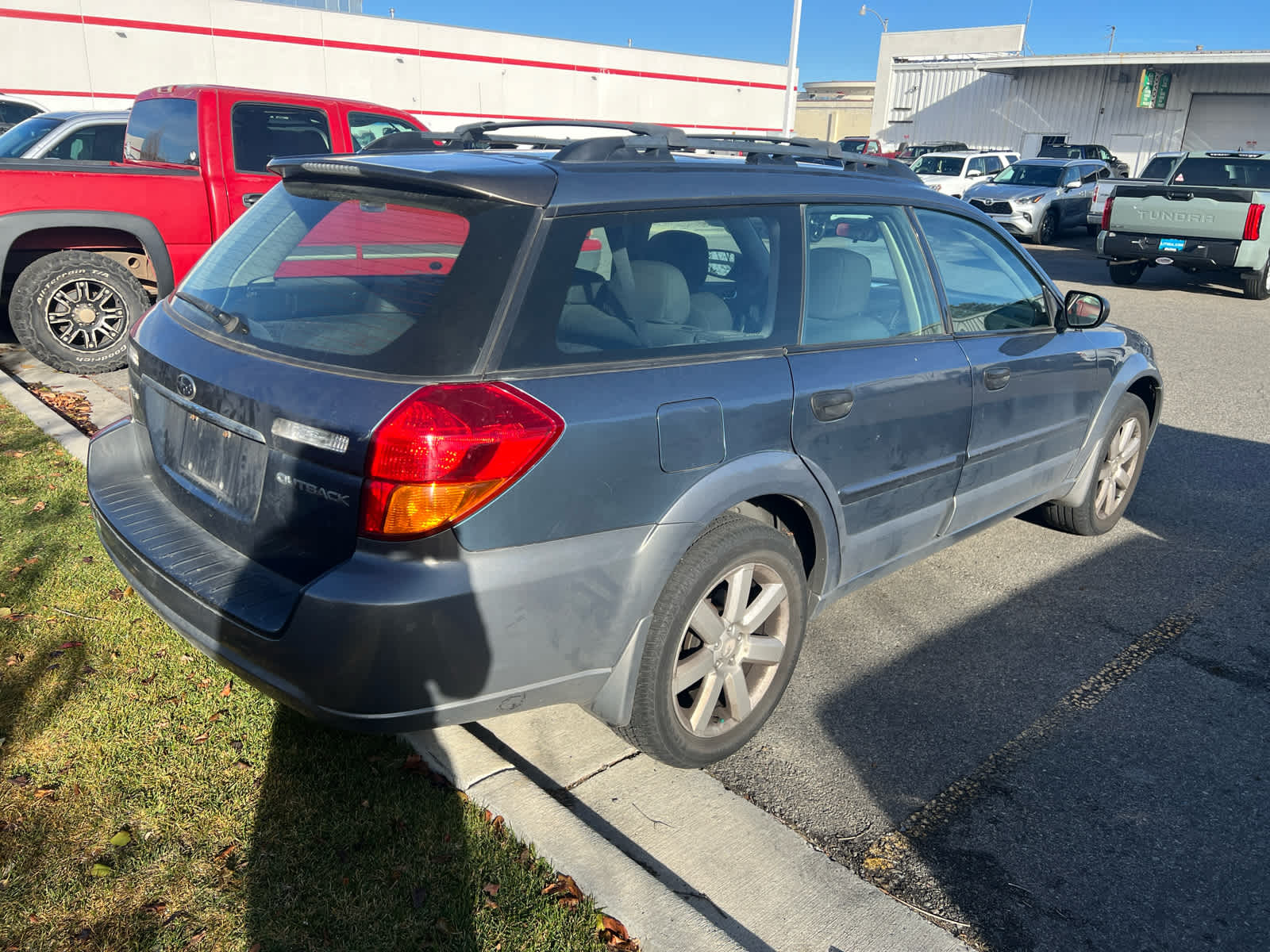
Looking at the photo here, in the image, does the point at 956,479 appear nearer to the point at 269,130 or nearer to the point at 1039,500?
the point at 1039,500

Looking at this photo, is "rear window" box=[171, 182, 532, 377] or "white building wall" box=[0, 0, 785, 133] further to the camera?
"white building wall" box=[0, 0, 785, 133]

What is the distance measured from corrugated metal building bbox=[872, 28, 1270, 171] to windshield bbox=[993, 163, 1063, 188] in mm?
13453

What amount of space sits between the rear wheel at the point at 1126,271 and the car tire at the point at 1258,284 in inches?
58.4

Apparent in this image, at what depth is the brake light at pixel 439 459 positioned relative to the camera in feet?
7.33

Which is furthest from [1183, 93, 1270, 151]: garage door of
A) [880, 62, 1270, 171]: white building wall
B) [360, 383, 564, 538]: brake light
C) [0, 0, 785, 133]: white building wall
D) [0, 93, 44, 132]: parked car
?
[360, 383, 564, 538]: brake light

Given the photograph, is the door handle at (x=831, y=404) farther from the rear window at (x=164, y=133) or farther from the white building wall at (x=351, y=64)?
the white building wall at (x=351, y=64)

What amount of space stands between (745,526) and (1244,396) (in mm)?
7328

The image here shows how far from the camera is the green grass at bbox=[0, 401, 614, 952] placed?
233 centimetres

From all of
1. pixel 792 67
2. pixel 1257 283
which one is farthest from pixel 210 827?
pixel 792 67

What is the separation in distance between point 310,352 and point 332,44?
2912 centimetres

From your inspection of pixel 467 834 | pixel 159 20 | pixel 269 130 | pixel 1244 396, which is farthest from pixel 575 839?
pixel 159 20

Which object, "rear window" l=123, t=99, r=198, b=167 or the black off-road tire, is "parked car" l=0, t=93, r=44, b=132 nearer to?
"rear window" l=123, t=99, r=198, b=167

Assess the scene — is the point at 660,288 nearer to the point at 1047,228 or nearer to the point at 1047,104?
the point at 1047,228

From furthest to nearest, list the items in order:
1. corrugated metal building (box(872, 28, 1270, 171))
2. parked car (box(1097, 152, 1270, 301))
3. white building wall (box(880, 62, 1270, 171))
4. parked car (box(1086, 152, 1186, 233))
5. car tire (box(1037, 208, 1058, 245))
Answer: white building wall (box(880, 62, 1270, 171)) → corrugated metal building (box(872, 28, 1270, 171)) → car tire (box(1037, 208, 1058, 245)) → parked car (box(1086, 152, 1186, 233)) → parked car (box(1097, 152, 1270, 301))
